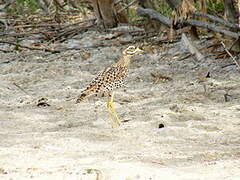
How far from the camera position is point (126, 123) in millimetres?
5184

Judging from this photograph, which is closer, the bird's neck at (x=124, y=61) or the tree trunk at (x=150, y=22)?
the bird's neck at (x=124, y=61)

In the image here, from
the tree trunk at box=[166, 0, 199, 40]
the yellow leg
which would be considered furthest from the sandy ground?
A: the tree trunk at box=[166, 0, 199, 40]

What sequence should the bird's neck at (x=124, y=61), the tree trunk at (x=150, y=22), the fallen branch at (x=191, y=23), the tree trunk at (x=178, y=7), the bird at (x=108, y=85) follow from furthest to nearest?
1. the tree trunk at (x=150, y=22)
2. the tree trunk at (x=178, y=7)
3. the fallen branch at (x=191, y=23)
4. the bird's neck at (x=124, y=61)
5. the bird at (x=108, y=85)

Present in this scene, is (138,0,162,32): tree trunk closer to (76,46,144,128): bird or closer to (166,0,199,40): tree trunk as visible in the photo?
(166,0,199,40): tree trunk

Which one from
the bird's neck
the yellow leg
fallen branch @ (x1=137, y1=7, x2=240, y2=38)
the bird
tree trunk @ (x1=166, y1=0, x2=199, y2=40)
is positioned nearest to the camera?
the yellow leg

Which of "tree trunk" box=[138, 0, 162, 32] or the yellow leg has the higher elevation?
"tree trunk" box=[138, 0, 162, 32]

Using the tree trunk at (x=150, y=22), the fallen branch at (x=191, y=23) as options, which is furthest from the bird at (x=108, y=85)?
the tree trunk at (x=150, y=22)

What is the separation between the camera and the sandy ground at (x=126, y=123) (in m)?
3.56

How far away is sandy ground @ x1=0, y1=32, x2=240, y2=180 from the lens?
356cm

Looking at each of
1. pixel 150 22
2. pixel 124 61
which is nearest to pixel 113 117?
pixel 124 61

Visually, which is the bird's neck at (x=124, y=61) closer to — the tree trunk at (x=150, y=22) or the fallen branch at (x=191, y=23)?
the fallen branch at (x=191, y=23)

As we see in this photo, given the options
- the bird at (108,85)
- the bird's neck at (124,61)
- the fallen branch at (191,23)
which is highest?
the fallen branch at (191,23)

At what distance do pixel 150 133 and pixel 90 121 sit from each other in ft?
2.65

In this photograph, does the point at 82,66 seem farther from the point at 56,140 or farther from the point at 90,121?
the point at 56,140
